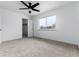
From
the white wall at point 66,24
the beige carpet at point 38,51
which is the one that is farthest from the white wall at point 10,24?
the white wall at point 66,24

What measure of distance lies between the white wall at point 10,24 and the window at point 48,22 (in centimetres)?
201

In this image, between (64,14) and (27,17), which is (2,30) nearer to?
(27,17)

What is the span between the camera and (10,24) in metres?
5.04

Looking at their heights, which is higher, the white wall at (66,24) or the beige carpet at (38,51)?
the white wall at (66,24)

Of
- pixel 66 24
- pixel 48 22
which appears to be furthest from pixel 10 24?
pixel 66 24

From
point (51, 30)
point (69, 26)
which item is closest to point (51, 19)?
point (51, 30)

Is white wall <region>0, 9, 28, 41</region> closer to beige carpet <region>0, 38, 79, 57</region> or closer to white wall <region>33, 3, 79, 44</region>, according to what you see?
beige carpet <region>0, 38, 79, 57</region>

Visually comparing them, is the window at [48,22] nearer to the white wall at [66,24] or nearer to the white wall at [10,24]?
the white wall at [66,24]

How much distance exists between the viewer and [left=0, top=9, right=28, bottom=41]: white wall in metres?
4.63

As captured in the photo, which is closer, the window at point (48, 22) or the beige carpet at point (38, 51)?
the beige carpet at point (38, 51)

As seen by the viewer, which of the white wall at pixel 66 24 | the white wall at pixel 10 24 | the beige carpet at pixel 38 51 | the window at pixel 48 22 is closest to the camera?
the beige carpet at pixel 38 51

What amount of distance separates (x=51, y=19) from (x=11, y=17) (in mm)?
3138

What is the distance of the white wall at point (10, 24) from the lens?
463 centimetres

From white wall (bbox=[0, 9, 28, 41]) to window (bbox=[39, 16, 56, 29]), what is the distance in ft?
6.60
